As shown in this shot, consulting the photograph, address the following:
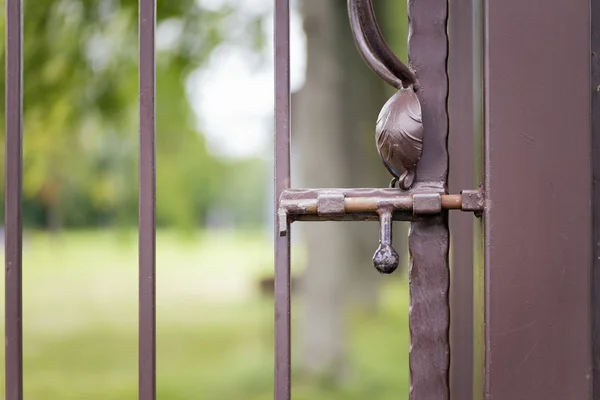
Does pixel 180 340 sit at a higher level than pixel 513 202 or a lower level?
lower

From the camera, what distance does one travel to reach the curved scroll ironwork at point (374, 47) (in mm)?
664

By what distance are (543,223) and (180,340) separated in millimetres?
5642

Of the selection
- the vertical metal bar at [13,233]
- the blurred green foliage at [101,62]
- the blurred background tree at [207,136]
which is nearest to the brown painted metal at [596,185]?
the vertical metal bar at [13,233]

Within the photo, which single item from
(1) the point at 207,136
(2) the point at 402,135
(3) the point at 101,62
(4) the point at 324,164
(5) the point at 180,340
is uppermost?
(3) the point at 101,62

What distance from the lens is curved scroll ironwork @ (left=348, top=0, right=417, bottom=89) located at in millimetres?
664

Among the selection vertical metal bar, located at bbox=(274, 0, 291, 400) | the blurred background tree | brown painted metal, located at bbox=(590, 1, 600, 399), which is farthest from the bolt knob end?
the blurred background tree

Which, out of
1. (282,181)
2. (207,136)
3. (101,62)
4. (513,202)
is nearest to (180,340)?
(207,136)

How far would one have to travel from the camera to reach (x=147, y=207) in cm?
74

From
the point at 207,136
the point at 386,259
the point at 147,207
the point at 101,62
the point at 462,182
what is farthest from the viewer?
the point at 207,136

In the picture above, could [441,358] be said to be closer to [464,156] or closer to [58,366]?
[464,156]

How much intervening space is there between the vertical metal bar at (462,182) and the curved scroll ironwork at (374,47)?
548 millimetres

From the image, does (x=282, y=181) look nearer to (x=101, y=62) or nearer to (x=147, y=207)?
(x=147, y=207)

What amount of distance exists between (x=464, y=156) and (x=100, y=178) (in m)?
9.30

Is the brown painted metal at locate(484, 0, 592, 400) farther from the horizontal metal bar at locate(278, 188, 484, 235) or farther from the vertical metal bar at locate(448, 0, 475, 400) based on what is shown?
the vertical metal bar at locate(448, 0, 475, 400)
